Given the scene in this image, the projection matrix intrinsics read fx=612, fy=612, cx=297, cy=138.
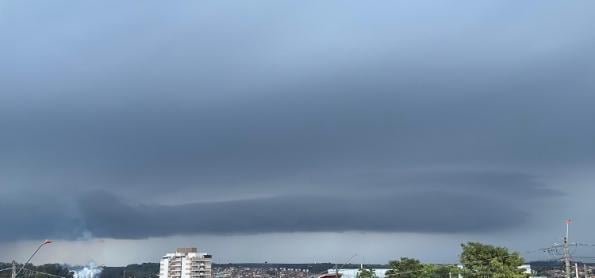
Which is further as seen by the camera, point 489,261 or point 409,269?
point 409,269

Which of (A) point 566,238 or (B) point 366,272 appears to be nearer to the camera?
(A) point 566,238

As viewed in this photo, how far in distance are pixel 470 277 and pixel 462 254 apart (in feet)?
15.3

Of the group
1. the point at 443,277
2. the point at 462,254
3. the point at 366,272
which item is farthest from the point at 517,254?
the point at 366,272

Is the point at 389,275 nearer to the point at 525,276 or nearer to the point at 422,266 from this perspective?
the point at 422,266

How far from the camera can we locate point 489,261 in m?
104

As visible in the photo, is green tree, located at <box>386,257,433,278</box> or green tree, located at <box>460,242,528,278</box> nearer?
green tree, located at <box>460,242,528,278</box>

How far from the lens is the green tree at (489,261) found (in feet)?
327

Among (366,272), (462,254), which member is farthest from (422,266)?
(462,254)

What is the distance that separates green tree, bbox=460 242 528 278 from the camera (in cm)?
9975

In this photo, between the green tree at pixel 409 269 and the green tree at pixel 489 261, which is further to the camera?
the green tree at pixel 409 269

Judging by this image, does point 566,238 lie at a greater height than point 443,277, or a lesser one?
greater

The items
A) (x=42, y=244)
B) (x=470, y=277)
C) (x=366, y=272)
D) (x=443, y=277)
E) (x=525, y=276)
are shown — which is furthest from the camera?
(x=366, y=272)

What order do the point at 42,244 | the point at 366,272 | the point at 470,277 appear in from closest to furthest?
the point at 42,244, the point at 470,277, the point at 366,272

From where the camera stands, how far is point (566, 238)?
375 feet
